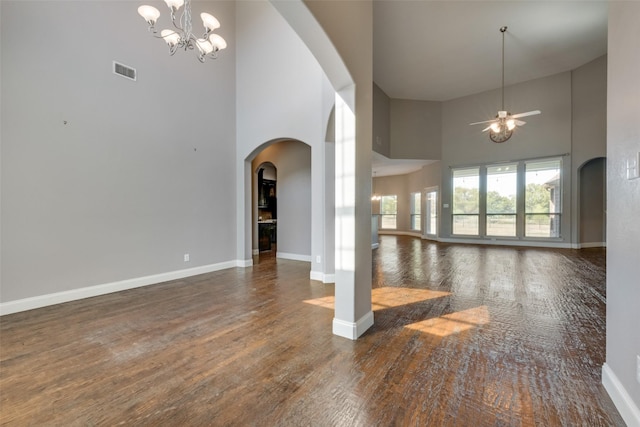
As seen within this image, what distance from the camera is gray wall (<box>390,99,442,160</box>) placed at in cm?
963

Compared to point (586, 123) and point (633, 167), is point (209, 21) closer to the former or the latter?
point (633, 167)

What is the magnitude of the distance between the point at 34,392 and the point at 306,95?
4943 mm

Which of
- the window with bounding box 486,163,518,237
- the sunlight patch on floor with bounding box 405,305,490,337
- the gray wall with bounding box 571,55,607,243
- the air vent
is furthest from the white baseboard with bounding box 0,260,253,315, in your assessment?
the gray wall with bounding box 571,55,607,243

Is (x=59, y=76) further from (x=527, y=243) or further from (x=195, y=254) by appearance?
(x=527, y=243)

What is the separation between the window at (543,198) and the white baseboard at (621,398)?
27.6 ft

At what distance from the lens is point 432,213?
10.9 m

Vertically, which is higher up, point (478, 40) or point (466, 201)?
point (478, 40)

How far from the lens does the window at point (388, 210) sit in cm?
1388

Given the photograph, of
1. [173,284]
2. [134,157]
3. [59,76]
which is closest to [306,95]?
[134,157]

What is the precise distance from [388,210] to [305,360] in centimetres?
1270

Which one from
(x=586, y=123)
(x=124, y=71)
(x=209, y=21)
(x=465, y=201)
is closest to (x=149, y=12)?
(x=209, y=21)

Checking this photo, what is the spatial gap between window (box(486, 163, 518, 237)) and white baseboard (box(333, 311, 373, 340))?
8.57 meters

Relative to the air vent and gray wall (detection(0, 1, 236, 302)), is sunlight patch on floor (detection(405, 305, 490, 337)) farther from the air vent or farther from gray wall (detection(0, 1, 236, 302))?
the air vent

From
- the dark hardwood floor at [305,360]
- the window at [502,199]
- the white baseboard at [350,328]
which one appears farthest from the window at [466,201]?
the white baseboard at [350,328]
